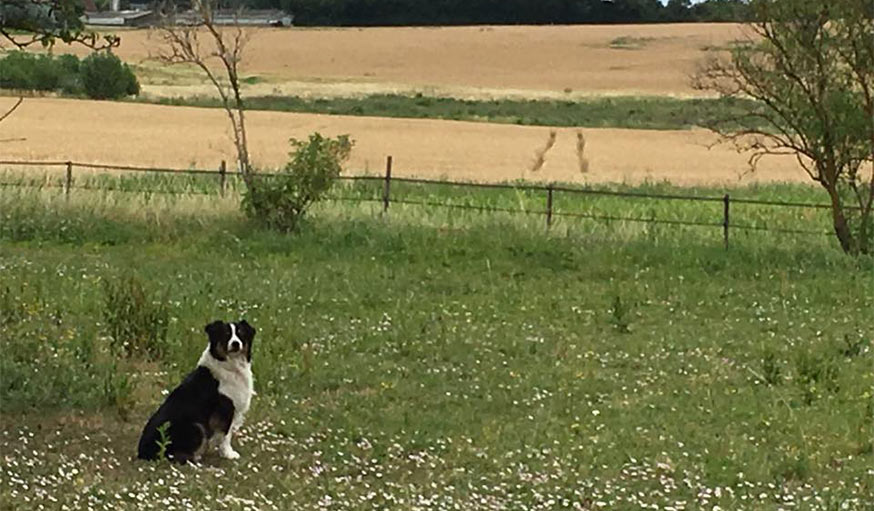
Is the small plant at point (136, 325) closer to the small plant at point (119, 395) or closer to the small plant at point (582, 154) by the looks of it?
the small plant at point (119, 395)

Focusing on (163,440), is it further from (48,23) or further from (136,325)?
(136,325)

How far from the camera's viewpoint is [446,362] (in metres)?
12.1

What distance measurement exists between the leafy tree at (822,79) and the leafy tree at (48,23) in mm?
13284

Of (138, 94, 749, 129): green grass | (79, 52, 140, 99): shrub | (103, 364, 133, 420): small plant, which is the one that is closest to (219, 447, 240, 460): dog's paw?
(103, 364, 133, 420): small plant

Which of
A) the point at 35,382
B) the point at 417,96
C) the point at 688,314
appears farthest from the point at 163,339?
the point at 417,96

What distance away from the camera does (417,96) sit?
71.8m

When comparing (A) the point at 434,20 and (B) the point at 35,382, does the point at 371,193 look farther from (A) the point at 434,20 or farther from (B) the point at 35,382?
(A) the point at 434,20

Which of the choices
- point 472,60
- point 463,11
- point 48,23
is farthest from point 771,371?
point 463,11

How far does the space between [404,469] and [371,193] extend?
19842 millimetres

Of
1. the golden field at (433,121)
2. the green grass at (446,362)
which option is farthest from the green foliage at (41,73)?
the green grass at (446,362)

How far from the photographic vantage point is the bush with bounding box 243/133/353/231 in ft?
67.3

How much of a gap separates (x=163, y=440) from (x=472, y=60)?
8232 cm

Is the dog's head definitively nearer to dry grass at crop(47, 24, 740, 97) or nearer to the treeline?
dry grass at crop(47, 24, 740, 97)

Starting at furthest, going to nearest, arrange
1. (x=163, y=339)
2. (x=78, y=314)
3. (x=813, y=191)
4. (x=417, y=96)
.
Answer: (x=417, y=96) < (x=813, y=191) < (x=78, y=314) < (x=163, y=339)
